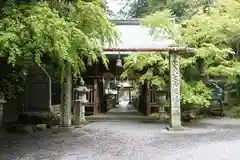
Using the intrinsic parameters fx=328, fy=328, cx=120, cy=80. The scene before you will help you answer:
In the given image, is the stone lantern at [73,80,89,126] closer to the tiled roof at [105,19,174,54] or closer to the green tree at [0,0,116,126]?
the tiled roof at [105,19,174,54]

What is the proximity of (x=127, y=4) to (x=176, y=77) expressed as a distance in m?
18.8

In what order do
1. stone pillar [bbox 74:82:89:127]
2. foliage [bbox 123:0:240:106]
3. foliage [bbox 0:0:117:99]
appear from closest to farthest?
foliage [bbox 0:0:117:99] → stone pillar [bbox 74:82:89:127] → foliage [bbox 123:0:240:106]

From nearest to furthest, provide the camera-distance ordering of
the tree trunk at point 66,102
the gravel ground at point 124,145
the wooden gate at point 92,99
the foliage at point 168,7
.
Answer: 1. the gravel ground at point 124,145
2. the tree trunk at point 66,102
3. the wooden gate at point 92,99
4. the foliage at point 168,7

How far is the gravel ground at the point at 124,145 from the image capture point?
22.0 ft

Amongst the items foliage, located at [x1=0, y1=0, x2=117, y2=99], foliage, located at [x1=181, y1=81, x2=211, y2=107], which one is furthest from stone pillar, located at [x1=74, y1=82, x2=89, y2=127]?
foliage, located at [x1=0, y1=0, x2=117, y2=99]

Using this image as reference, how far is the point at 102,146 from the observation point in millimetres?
8023

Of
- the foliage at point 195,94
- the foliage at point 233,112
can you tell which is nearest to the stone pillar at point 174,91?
the foliage at point 195,94

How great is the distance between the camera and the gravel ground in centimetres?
672

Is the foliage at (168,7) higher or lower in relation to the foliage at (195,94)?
higher

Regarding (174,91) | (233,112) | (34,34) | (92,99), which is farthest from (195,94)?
(34,34)

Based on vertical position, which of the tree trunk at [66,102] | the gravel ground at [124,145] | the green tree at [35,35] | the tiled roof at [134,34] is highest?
the tiled roof at [134,34]

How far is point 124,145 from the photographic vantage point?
8164 mm

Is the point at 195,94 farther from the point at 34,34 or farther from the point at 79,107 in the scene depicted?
the point at 34,34

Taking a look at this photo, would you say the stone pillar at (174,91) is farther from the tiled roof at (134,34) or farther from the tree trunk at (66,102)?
the tiled roof at (134,34)
